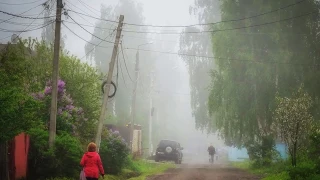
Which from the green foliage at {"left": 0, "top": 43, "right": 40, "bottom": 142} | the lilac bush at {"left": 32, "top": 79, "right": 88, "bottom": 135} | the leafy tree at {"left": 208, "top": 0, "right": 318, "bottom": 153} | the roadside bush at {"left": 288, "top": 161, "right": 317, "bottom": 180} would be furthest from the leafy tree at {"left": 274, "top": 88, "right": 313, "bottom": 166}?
the green foliage at {"left": 0, "top": 43, "right": 40, "bottom": 142}

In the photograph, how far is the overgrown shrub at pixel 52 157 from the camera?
1590cm

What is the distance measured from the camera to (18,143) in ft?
51.2

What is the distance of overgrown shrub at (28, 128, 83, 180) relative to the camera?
1590 centimetres

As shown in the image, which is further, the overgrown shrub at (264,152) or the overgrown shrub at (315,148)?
the overgrown shrub at (264,152)

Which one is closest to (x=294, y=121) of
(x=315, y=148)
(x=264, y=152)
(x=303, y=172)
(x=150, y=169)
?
(x=315, y=148)

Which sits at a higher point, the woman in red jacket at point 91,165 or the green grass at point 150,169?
the woman in red jacket at point 91,165

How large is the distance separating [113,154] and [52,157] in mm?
5390

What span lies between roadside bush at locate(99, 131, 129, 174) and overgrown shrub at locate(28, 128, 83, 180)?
3.78 meters

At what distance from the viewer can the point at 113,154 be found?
68.2ft

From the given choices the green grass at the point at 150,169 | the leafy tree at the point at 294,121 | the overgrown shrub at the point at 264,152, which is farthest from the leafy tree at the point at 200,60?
the leafy tree at the point at 294,121

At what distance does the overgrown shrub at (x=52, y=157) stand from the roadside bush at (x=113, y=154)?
3.78 m

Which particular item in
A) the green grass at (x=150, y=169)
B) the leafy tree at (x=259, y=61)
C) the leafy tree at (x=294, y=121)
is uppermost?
the leafy tree at (x=259, y=61)

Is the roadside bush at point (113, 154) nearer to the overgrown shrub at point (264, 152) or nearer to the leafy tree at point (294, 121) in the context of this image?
the leafy tree at point (294, 121)

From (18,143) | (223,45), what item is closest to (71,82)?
(18,143)
